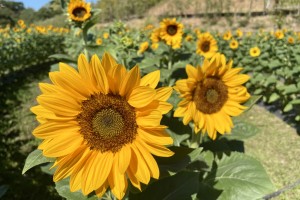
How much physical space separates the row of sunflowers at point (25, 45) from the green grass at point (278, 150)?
6.43 m

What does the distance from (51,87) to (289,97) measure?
5686 millimetres

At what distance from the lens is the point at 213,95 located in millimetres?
2180

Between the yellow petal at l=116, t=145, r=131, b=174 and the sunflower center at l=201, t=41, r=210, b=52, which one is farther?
the sunflower center at l=201, t=41, r=210, b=52

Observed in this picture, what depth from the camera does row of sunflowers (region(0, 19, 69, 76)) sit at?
11.0 metres

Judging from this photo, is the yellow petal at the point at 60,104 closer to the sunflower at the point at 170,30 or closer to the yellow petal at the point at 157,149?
the yellow petal at the point at 157,149

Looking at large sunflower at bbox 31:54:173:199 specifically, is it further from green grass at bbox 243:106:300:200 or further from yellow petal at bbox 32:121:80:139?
green grass at bbox 243:106:300:200

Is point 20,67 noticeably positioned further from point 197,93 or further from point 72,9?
point 197,93

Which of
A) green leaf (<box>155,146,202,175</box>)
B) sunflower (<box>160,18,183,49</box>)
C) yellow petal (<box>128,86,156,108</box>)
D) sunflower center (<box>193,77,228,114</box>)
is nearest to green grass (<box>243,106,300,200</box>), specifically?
sunflower (<box>160,18,183,49</box>)

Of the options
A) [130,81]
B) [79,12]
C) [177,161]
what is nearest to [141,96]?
[130,81]

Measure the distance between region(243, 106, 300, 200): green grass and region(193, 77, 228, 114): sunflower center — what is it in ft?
5.50

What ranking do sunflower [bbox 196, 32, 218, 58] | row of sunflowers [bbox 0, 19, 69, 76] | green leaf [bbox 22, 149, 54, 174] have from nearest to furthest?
green leaf [bbox 22, 149, 54, 174], sunflower [bbox 196, 32, 218, 58], row of sunflowers [bbox 0, 19, 69, 76]

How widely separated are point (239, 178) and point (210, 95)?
619 millimetres

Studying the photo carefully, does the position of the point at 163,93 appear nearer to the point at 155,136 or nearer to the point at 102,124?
the point at 155,136

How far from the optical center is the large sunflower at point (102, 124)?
1335mm
